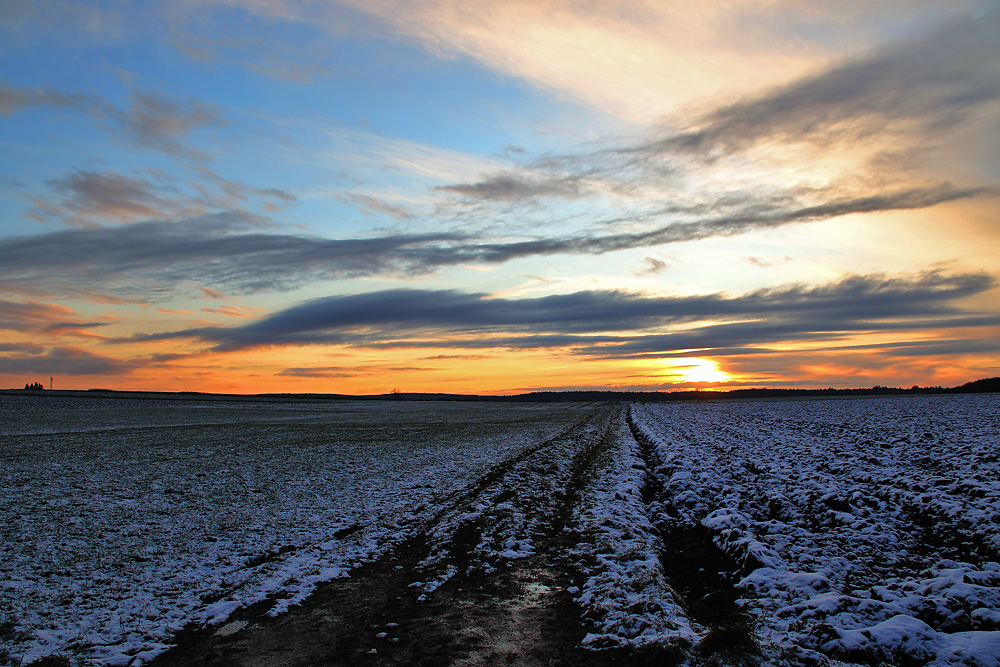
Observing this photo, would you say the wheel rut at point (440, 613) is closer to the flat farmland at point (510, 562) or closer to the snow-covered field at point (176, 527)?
the flat farmland at point (510, 562)

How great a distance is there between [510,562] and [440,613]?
2.51 metres

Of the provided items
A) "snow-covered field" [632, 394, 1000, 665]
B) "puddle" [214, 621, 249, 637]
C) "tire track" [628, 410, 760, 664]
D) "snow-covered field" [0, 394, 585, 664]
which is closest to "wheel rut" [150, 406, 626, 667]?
"puddle" [214, 621, 249, 637]

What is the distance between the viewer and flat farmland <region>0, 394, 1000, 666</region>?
6.39 metres

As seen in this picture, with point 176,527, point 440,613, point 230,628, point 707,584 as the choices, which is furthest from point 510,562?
point 176,527

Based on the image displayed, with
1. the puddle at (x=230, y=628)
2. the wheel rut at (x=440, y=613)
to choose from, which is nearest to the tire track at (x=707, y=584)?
the wheel rut at (x=440, y=613)

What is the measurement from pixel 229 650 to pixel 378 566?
3.35 metres

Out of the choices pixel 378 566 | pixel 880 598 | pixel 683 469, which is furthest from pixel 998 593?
pixel 683 469

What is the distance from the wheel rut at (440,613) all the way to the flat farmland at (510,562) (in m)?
0.04

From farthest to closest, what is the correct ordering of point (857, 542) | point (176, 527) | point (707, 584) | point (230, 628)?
1. point (176, 527)
2. point (857, 542)
3. point (707, 584)
4. point (230, 628)

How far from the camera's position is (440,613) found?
7.55 meters

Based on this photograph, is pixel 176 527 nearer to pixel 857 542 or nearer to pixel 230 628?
pixel 230 628

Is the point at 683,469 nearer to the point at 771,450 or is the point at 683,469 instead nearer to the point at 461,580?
the point at 771,450

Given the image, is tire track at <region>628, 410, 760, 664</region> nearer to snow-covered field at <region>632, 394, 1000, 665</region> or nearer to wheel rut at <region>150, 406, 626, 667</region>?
snow-covered field at <region>632, 394, 1000, 665</region>

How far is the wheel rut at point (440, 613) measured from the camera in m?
6.27
